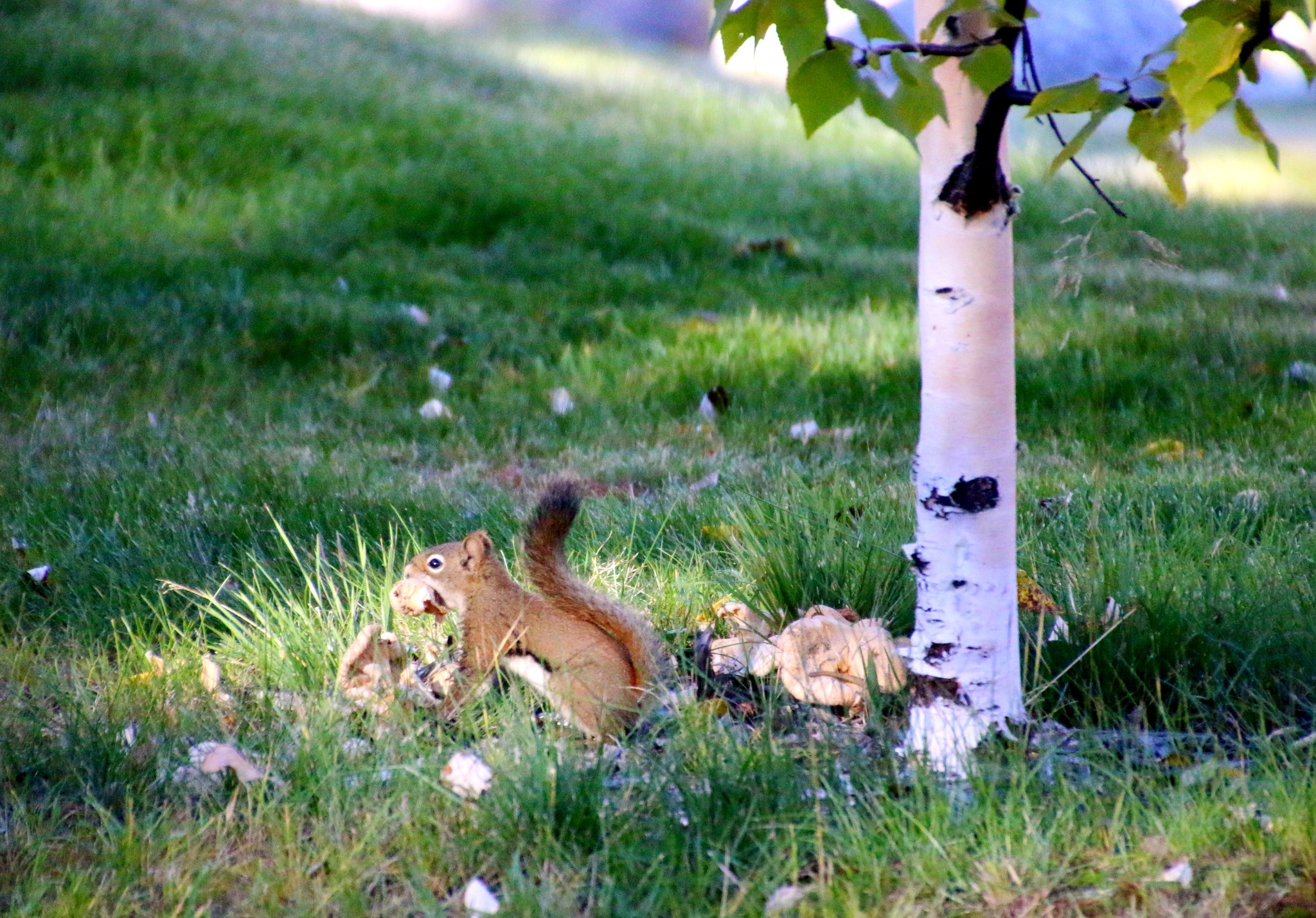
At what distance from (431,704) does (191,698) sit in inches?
19.3

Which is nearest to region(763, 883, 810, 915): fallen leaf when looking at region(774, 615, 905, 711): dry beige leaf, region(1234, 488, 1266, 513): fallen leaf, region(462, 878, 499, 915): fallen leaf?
region(462, 878, 499, 915): fallen leaf

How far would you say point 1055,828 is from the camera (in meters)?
1.89

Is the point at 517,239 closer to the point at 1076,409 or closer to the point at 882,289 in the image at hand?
the point at 882,289

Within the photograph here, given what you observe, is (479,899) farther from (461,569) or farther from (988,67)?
(988,67)

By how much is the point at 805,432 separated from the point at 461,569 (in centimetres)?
256

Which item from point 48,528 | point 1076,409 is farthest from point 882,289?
point 48,528

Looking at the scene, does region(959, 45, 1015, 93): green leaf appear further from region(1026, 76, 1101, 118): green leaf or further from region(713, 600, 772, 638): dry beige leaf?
region(713, 600, 772, 638): dry beige leaf

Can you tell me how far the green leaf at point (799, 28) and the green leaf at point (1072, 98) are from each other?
350 millimetres

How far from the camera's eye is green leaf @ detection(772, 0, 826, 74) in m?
1.58

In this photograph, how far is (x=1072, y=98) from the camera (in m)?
1.70

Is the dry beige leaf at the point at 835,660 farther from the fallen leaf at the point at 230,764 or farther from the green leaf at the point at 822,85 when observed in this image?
the green leaf at the point at 822,85

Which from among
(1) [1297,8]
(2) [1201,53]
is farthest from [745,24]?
(1) [1297,8]

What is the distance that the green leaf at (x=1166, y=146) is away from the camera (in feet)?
5.74

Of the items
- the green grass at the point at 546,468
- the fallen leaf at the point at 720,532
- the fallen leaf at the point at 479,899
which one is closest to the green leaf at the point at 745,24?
the green grass at the point at 546,468
